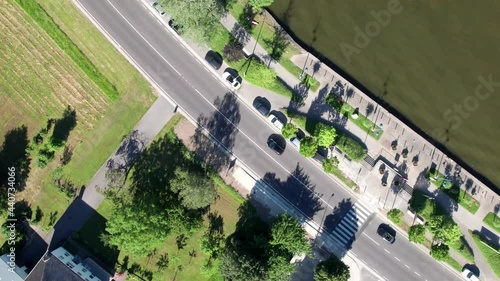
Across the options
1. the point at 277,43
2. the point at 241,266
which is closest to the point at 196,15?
the point at 277,43

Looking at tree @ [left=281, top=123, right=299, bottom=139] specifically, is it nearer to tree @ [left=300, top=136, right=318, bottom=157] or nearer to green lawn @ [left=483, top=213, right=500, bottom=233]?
tree @ [left=300, top=136, right=318, bottom=157]

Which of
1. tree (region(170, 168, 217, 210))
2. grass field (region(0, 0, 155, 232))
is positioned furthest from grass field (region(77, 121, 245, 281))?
grass field (region(0, 0, 155, 232))

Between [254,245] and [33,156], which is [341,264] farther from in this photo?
[33,156]

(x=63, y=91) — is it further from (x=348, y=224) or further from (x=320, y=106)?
(x=348, y=224)

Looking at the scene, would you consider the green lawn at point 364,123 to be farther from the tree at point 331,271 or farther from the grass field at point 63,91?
the grass field at point 63,91

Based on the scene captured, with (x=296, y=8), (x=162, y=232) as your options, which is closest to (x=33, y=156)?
(x=162, y=232)

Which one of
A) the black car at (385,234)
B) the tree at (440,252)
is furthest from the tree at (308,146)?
the tree at (440,252)
